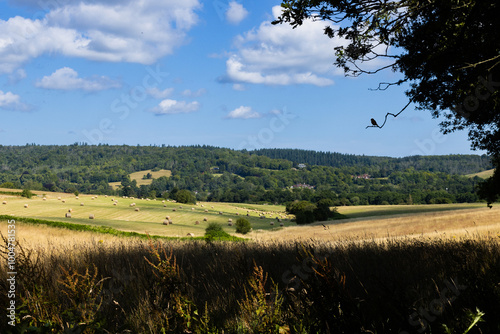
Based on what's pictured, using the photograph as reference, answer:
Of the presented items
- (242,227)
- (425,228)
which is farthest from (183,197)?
(425,228)

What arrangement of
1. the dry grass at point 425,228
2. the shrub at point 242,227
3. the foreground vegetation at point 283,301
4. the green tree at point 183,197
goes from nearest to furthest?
the foreground vegetation at point 283,301 < the dry grass at point 425,228 < the shrub at point 242,227 < the green tree at point 183,197

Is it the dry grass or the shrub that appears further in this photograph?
the shrub

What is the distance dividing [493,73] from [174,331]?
1134cm

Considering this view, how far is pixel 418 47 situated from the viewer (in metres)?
10.9

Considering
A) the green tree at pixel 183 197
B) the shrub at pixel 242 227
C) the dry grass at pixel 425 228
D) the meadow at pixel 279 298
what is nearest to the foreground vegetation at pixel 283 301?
the meadow at pixel 279 298

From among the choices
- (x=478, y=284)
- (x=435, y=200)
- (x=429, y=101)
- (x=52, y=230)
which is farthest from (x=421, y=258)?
(x=435, y=200)

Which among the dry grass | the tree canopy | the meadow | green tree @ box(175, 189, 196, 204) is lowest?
green tree @ box(175, 189, 196, 204)

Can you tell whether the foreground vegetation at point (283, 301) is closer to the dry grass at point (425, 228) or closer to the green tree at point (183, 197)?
the dry grass at point (425, 228)

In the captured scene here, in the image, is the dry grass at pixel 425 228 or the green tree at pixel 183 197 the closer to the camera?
the dry grass at pixel 425 228

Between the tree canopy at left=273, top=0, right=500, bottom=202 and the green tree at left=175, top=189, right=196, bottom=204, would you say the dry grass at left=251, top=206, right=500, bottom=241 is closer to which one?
the tree canopy at left=273, top=0, right=500, bottom=202

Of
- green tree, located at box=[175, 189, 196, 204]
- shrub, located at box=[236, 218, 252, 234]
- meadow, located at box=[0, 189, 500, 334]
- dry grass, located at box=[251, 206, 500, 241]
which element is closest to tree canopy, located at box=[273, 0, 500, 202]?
meadow, located at box=[0, 189, 500, 334]

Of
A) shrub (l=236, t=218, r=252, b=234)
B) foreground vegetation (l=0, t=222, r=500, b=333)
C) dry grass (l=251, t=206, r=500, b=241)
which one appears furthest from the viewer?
shrub (l=236, t=218, r=252, b=234)

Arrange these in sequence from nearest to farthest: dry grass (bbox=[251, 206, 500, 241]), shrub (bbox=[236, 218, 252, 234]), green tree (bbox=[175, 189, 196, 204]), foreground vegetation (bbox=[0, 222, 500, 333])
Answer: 1. foreground vegetation (bbox=[0, 222, 500, 333])
2. dry grass (bbox=[251, 206, 500, 241])
3. shrub (bbox=[236, 218, 252, 234])
4. green tree (bbox=[175, 189, 196, 204])

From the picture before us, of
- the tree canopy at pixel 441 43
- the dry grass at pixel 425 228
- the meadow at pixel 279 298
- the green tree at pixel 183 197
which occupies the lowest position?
the green tree at pixel 183 197
